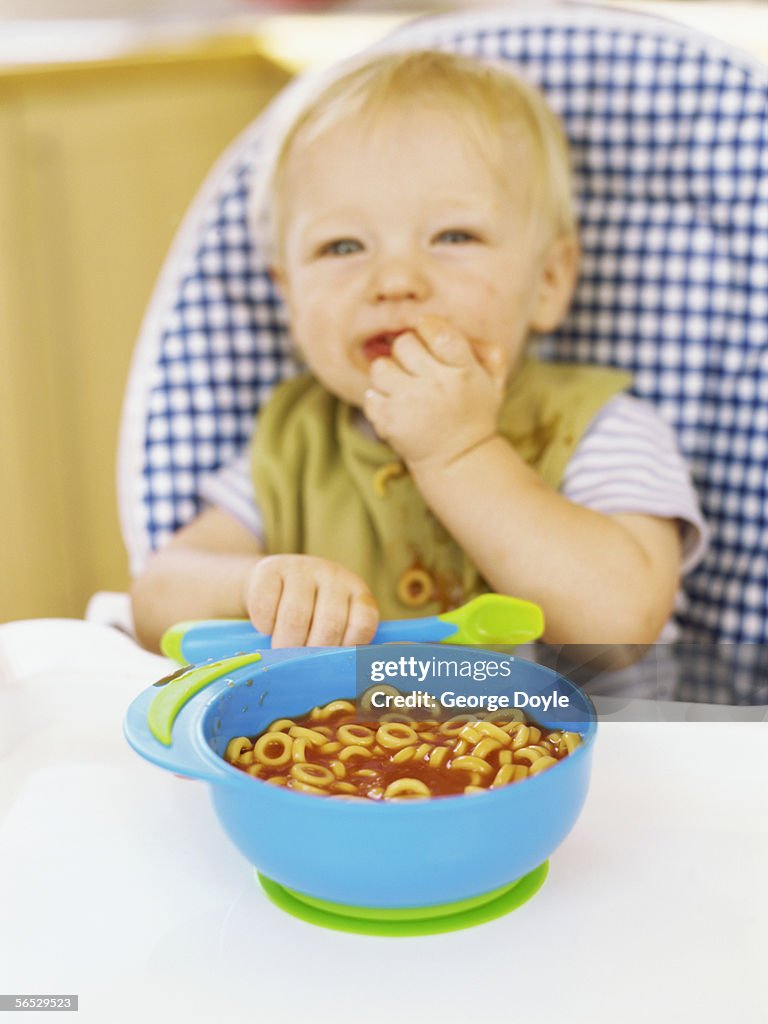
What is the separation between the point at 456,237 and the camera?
99 centimetres

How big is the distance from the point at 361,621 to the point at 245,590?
0.16m

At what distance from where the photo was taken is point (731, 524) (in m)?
1.03

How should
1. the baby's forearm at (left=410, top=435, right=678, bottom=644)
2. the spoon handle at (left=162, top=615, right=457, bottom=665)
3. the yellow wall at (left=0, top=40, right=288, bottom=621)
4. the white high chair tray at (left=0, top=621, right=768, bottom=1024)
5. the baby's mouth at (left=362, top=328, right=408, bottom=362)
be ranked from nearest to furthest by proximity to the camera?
the white high chair tray at (left=0, top=621, right=768, bottom=1024), the spoon handle at (left=162, top=615, right=457, bottom=665), the baby's forearm at (left=410, top=435, right=678, bottom=644), the baby's mouth at (left=362, top=328, right=408, bottom=362), the yellow wall at (left=0, top=40, right=288, bottom=621)

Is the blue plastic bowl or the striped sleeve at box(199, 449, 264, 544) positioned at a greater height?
the blue plastic bowl

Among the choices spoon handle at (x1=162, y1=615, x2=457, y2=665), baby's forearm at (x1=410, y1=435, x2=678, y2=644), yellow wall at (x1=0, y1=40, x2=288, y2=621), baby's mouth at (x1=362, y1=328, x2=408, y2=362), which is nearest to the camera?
spoon handle at (x1=162, y1=615, x2=457, y2=665)

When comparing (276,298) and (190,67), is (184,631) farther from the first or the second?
(190,67)

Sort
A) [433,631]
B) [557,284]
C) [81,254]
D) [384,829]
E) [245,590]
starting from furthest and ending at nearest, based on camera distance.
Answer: [81,254] < [557,284] < [245,590] < [433,631] < [384,829]

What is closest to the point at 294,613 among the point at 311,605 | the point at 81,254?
the point at 311,605

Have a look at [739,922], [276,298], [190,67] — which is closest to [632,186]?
[276,298]

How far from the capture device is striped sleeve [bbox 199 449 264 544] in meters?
1.06

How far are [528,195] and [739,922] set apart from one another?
68 cm

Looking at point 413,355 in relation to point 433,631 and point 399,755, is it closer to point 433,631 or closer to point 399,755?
point 433,631

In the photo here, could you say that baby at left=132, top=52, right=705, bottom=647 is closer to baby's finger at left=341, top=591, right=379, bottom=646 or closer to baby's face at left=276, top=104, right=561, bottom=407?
baby's face at left=276, top=104, right=561, bottom=407

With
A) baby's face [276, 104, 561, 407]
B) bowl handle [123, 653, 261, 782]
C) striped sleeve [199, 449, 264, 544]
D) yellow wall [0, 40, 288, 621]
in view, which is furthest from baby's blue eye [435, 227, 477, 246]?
yellow wall [0, 40, 288, 621]
